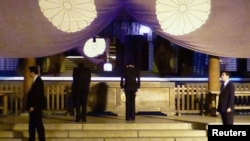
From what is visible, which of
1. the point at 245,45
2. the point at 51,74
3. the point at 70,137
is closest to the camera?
the point at 70,137

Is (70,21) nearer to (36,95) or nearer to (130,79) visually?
(130,79)

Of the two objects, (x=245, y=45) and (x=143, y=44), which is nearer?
(x=245, y=45)

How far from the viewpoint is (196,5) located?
483 inches

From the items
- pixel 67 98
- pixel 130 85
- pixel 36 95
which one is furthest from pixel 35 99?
pixel 67 98

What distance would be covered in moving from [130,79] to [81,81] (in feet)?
4.33

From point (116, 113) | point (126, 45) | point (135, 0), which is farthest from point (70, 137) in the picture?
point (126, 45)

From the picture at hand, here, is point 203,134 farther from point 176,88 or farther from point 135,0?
point 135,0

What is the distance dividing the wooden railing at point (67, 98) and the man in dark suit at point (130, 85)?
200cm

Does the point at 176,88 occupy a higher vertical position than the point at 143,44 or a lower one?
lower

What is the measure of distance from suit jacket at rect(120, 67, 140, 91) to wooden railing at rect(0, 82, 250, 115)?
2005 mm

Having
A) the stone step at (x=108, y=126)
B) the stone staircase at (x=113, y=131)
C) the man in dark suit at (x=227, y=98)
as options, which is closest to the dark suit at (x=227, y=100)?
the man in dark suit at (x=227, y=98)

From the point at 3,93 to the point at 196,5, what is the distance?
6.06m

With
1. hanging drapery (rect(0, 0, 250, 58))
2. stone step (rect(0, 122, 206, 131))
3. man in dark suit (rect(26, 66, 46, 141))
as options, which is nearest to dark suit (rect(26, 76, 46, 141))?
man in dark suit (rect(26, 66, 46, 141))

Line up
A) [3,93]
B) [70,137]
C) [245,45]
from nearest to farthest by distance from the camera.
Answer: [70,137] → [245,45] → [3,93]
